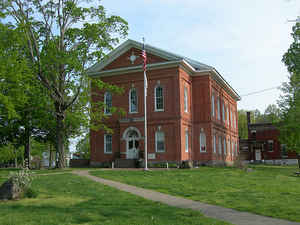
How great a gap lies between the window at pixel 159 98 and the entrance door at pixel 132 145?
124 inches

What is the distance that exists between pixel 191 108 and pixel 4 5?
1818 centimetres

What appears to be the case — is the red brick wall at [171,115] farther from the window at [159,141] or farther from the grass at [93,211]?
the grass at [93,211]

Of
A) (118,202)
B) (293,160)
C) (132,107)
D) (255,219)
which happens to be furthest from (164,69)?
(293,160)

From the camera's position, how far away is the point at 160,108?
104 ft

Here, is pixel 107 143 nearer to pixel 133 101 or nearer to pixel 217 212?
pixel 133 101

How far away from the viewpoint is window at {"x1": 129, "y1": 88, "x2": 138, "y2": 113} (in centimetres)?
3288

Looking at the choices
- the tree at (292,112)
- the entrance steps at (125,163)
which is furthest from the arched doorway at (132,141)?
the tree at (292,112)

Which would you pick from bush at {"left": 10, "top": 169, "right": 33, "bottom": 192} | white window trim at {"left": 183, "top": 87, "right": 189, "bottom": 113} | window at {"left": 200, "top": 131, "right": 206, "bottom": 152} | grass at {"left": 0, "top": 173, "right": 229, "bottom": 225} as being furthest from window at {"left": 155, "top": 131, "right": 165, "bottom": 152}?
bush at {"left": 10, "top": 169, "right": 33, "bottom": 192}

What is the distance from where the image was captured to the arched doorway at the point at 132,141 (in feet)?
105

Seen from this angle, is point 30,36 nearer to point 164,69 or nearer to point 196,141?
point 164,69

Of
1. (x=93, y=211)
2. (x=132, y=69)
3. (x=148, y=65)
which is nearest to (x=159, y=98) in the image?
(x=148, y=65)

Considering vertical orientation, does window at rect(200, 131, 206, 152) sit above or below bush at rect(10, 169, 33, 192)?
above

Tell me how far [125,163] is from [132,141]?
8.31ft

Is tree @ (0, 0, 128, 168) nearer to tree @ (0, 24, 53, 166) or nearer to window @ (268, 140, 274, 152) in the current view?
tree @ (0, 24, 53, 166)
